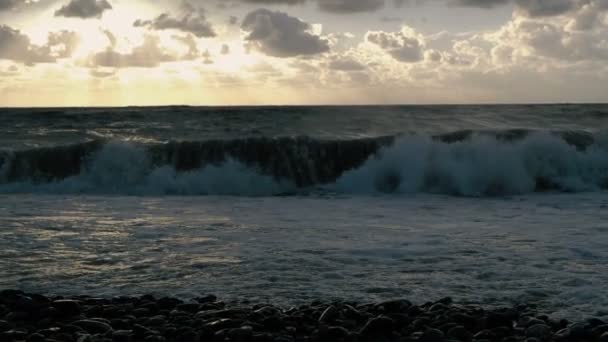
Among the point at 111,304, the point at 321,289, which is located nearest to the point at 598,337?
the point at 321,289

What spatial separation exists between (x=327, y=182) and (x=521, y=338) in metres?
13.7

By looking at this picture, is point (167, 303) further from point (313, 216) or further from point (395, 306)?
point (313, 216)

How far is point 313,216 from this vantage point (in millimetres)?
12461

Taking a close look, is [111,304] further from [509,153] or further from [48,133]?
[48,133]

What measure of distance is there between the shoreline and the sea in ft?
1.54

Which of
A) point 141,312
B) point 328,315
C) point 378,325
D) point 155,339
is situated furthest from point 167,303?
point 378,325

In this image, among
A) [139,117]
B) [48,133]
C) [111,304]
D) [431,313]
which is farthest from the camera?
[139,117]

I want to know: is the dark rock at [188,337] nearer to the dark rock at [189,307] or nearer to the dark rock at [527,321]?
the dark rock at [189,307]

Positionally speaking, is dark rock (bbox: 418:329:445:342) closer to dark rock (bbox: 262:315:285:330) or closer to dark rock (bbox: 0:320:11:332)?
dark rock (bbox: 262:315:285:330)

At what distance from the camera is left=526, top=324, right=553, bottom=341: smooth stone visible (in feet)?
18.3

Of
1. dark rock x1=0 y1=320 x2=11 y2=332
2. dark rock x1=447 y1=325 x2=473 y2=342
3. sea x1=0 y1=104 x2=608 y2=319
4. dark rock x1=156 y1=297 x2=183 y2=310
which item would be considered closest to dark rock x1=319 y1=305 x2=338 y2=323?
sea x1=0 y1=104 x2=608 y2=319

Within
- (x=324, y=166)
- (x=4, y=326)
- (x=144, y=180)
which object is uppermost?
(x=324, y=166)

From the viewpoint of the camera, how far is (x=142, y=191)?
57.6 ft

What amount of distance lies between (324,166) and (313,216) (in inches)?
315
